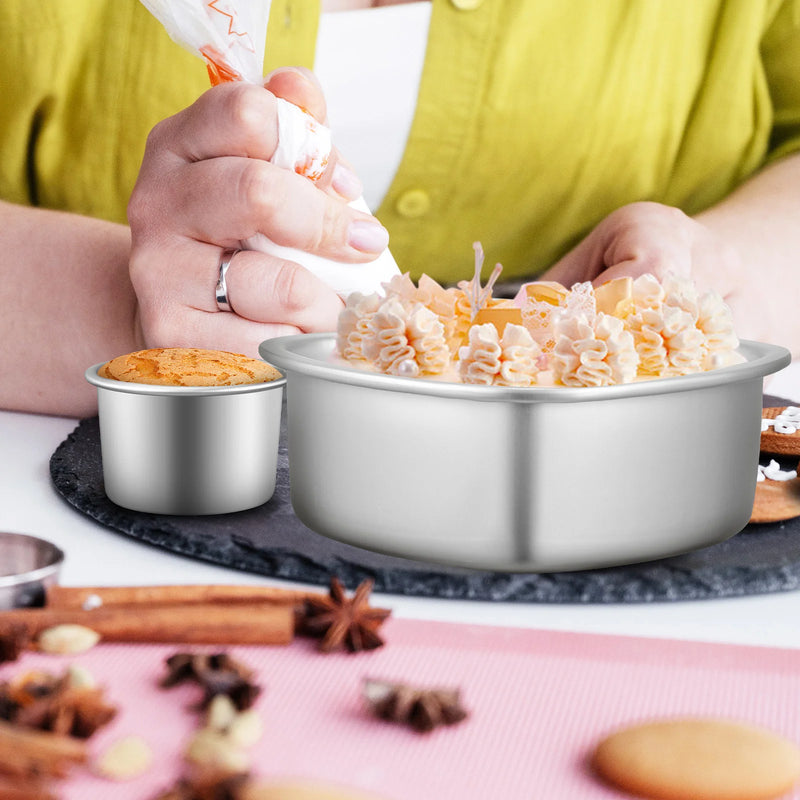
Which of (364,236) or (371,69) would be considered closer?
(364,236)

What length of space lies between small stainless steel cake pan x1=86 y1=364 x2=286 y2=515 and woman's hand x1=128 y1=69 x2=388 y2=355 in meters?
0.18

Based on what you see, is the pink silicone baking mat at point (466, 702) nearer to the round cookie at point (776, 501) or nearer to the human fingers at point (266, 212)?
the round cookie at point (776, 501)

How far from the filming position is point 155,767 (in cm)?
45

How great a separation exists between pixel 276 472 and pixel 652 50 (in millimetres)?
1058

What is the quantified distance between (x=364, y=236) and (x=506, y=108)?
659 mm

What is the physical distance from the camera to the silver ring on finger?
3.16ft

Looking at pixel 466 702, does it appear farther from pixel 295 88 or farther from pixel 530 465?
pixel 295 88

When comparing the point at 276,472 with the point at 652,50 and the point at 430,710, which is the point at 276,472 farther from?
the point at 652,50

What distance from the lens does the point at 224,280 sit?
96cm

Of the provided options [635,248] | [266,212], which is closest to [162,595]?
[266,212]

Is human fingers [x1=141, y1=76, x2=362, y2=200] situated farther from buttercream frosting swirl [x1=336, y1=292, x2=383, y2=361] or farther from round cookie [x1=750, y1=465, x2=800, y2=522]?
round cookie [x1=750, y1=465, x2=800, y2=522]

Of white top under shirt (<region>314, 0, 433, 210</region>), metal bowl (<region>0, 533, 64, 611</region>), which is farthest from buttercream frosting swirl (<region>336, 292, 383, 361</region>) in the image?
white top under shirt (<region>314, 0, 433, 210</region>)

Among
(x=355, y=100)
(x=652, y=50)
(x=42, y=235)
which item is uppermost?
(x=652, y=50)

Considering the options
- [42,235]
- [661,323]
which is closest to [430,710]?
[661,323]
